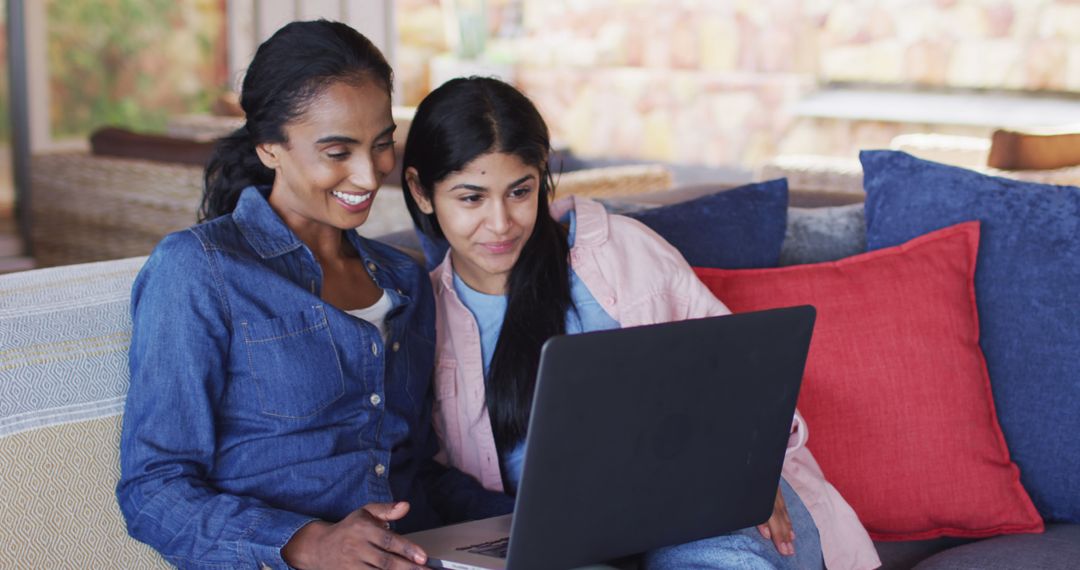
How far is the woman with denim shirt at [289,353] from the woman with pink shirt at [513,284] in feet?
0.24

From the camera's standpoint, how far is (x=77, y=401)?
1360 millimetres

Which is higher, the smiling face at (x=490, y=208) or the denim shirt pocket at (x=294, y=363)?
the smiling face at (x=490, y=208)

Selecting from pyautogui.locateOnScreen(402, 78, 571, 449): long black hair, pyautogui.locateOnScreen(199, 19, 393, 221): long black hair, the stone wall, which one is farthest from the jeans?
the stone wall

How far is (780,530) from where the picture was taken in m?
1.50

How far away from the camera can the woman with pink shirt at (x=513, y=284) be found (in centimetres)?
159

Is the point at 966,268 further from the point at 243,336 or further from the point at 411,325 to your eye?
the point at 243,336

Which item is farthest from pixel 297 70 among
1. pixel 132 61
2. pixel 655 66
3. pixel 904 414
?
pixel 132 61

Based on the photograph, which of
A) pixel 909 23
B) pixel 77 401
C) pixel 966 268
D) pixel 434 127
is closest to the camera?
pixel 77 401

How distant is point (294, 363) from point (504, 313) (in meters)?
0.38

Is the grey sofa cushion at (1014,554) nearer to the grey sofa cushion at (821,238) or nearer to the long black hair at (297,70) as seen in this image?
the grey sofa cushion at (821,238)

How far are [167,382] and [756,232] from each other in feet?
3.53

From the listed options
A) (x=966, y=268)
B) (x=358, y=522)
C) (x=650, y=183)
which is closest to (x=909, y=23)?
(x=650, y=183)

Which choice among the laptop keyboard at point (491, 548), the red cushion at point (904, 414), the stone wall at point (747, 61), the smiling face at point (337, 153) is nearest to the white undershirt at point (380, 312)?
the smiling face at point (337, 153)

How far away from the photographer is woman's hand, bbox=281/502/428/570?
48.8 inches
